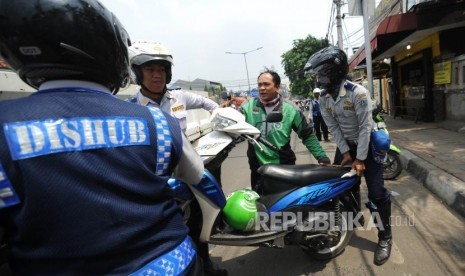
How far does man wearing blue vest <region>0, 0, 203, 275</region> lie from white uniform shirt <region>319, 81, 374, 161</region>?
6.13 feet

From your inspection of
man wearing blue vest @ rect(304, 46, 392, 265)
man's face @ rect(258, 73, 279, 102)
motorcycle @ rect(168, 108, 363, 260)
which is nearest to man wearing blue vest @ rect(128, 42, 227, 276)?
motorcycle @ rect(168, 108, 363, 260)

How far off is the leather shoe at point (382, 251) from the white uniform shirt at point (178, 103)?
1.91 metres

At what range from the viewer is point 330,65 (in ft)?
8.14

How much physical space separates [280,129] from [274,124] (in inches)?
2.7

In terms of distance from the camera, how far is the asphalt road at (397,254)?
7.77 ft

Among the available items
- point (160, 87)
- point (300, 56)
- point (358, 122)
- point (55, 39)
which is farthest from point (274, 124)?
point (300, 56)

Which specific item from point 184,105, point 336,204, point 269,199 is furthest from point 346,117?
point 184,105

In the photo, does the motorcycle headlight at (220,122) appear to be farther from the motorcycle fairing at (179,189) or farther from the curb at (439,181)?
the curb at (439,181)

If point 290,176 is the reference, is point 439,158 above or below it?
below

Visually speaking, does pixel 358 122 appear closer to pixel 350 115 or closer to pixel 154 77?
pixel 350 115

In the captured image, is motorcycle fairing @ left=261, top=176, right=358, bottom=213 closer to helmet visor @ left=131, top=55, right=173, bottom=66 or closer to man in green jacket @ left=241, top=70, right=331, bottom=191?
man in green jacket @ left=241, top=70, right=331, bottom=191

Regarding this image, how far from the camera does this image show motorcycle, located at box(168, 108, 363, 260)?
2.04 meters

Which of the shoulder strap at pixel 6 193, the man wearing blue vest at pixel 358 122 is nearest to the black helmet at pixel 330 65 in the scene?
the man wearing blue vest at pixel 358 122

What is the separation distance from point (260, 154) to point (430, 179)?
2765 millimetres
